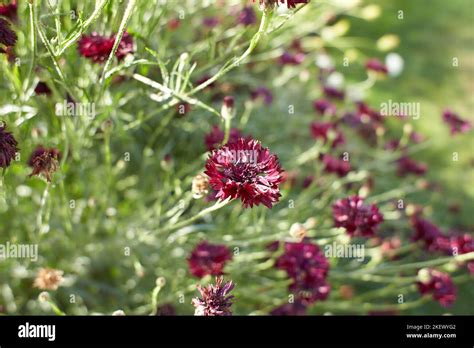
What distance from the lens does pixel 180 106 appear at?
1.28 metres

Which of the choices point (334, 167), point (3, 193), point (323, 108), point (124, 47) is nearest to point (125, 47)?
point (124, 47)

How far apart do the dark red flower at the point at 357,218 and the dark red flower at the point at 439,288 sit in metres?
0.22

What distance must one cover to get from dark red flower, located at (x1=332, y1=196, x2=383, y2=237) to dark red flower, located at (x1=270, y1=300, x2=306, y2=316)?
0.24 metres

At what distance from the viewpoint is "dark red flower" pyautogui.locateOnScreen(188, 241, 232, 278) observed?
115cm

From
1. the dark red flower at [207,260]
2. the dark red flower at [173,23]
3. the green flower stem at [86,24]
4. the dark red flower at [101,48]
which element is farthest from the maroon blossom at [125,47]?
the dark red flower at [173,23]

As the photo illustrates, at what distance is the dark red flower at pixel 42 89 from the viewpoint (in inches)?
45.5

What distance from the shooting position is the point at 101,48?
1.03 m

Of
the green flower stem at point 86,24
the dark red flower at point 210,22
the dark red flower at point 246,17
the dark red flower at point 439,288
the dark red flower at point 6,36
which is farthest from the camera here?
the dark red flower at point 210,22

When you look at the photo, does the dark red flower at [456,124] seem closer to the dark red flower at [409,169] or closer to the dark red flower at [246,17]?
the dark red flower at [409,169]

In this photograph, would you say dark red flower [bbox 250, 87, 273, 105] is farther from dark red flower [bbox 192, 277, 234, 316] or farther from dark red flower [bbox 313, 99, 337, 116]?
dark red flower [bbox 192, 277, 234, 316]

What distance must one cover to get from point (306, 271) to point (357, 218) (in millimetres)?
150

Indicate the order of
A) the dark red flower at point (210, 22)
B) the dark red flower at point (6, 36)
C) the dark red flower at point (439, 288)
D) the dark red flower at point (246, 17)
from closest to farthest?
the dark red flower at point (6, 36) → the dark red flower at point (439, 288) → the dark red flower at point (246, 17) → the dark red flower at point (210, 22)

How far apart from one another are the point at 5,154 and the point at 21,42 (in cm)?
47
